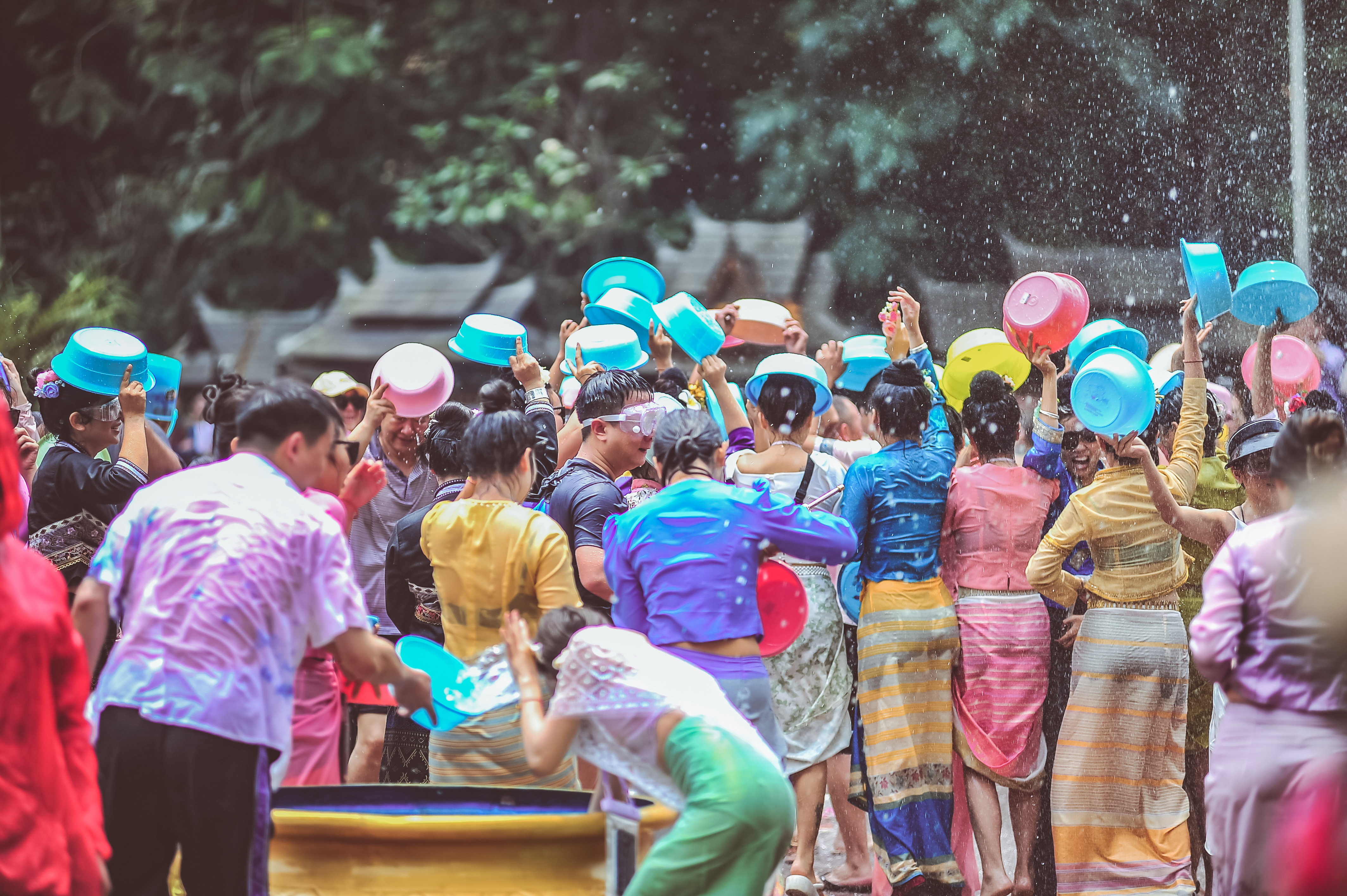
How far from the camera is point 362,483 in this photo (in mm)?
3809

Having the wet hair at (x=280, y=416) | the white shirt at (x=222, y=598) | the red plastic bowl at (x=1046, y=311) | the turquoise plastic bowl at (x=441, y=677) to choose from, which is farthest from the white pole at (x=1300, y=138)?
the white shirt at (x=222, y=598)

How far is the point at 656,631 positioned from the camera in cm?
376

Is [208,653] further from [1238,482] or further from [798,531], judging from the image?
[1238,482]

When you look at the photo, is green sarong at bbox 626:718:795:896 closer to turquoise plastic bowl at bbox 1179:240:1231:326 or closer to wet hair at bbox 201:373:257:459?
wet hair at bbox 201:373:257:459

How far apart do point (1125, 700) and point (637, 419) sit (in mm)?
1945

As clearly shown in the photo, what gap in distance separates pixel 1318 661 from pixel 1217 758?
351 millimetres

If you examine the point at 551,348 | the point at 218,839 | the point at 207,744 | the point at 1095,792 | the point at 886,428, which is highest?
the point at 886,428

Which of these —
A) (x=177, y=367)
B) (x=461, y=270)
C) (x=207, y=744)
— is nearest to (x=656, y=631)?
(x=207, y=744)

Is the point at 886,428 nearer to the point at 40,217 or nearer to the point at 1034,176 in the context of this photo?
the point at 1034,176

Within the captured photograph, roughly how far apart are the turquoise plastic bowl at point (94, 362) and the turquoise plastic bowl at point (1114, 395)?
338 cm

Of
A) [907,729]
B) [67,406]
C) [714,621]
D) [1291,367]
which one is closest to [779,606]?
[714,621]

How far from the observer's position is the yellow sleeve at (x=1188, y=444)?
468 cm

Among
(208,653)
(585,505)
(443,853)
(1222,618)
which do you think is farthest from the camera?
(585,505)

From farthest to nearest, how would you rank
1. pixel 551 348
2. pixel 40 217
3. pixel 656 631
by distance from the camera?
pixel 40 217, pixel 551 348, pixel 656 631
